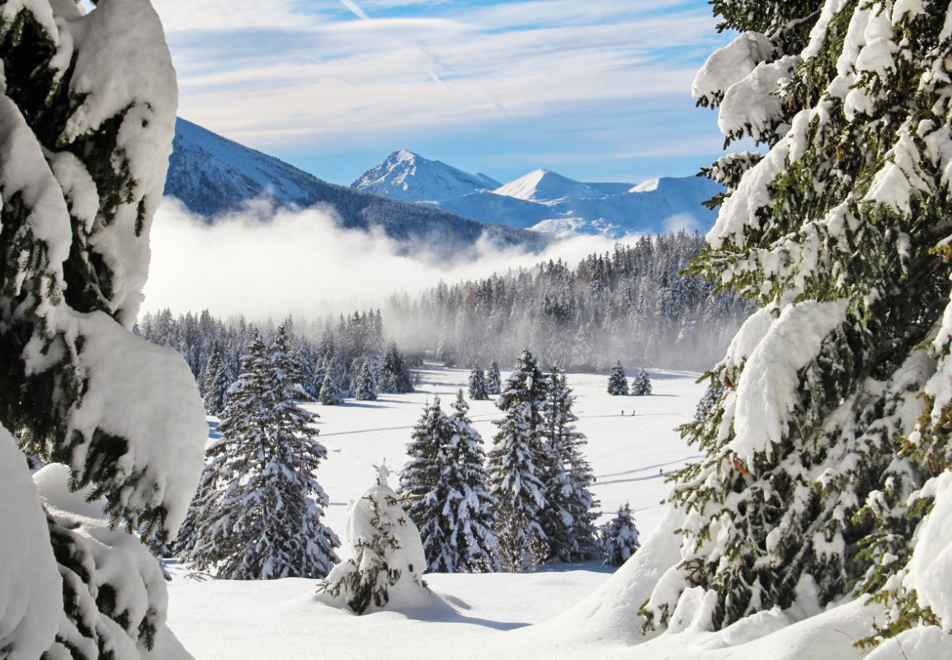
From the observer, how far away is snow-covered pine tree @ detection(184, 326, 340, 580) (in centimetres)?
2020

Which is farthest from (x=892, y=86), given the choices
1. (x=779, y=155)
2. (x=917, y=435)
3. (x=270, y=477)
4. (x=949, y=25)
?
(x=270, y=477)

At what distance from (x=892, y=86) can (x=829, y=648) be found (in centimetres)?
365

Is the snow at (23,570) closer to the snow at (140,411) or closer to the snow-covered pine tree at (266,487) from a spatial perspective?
the snow at (140,411)

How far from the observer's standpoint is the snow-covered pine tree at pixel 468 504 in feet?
74.6

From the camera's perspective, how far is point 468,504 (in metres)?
22.8

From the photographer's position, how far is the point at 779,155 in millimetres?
5688

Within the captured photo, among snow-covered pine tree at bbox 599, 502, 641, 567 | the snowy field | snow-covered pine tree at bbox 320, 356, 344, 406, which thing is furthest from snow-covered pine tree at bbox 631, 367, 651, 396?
snow-covered pine tree at bbox 599, 502, 641, 567

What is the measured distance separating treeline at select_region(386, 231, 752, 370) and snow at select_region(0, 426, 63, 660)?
404 ft

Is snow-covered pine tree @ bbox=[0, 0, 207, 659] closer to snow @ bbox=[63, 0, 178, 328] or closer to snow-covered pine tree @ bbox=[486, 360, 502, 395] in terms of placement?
snow @ bbox=[63, 0, 178, 328]

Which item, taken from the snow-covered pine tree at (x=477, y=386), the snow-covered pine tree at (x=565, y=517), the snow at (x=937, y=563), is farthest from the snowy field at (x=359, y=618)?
the snow-covered pine tree at (x=477, y=386)

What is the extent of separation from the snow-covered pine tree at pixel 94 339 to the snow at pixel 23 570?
0.89ft

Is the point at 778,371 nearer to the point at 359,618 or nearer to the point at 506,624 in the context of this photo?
the point at 506,624

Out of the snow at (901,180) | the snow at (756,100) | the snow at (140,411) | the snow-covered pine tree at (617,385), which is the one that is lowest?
the snow-covered pine tree at (617,385)

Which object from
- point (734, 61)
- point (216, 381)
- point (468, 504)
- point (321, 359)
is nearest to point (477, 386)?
point (321, 359)
